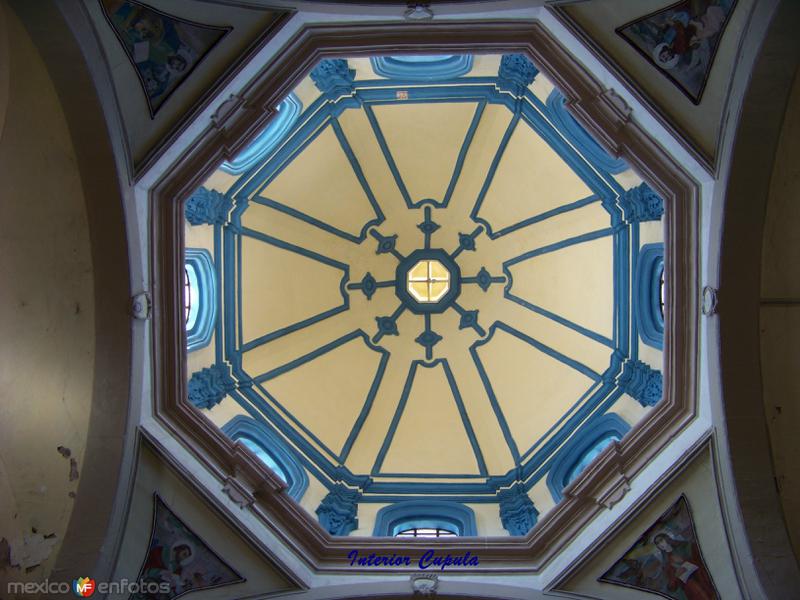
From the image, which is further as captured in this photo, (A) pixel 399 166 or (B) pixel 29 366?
(A) pixel 399 166

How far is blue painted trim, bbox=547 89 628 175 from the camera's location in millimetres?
13641

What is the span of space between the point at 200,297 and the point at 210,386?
1.79 metres

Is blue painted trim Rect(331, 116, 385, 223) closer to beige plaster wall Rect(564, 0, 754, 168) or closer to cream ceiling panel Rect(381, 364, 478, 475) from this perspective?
cream ceiling panel Rect(381, 364, 478, 475)

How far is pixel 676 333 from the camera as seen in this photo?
1036cm

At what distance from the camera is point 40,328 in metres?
9.57

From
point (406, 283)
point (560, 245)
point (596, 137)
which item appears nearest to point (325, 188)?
point (406, 283)

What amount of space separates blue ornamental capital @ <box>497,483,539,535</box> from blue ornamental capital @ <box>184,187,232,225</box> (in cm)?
727

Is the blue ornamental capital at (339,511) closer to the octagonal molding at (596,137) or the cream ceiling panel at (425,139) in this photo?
the octagonal molding at (596,137)

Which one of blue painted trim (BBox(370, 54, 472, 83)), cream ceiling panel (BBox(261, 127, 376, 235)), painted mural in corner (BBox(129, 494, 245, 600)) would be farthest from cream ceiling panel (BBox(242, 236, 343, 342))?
painted mural in corner (BBox(129, 494, 245, 600))

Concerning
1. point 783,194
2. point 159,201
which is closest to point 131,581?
point 159,201

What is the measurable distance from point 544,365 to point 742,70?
9.75m

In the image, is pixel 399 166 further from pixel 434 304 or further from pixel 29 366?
pixel 29 366

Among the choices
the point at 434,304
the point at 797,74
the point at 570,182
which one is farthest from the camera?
the point at 434,304

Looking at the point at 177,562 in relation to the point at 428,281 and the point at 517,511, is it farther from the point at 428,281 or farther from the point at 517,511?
the point at 428,281
